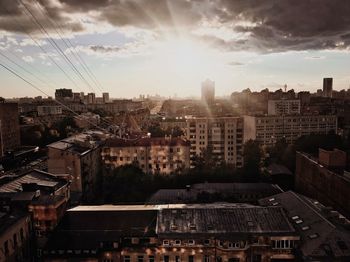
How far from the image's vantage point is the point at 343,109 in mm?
101875

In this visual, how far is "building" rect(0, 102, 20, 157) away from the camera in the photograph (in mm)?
73000

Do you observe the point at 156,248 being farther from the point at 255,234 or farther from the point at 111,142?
the point at 111,142

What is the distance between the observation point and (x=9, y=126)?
247 feet

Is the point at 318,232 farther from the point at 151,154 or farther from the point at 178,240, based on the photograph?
the point at 151,154

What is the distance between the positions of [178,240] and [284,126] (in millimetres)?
55999

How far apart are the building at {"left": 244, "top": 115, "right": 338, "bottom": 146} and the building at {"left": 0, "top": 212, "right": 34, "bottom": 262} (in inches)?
2193

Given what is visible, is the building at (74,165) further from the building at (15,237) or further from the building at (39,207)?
the building at (15,237)

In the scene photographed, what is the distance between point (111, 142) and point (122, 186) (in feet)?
46.9

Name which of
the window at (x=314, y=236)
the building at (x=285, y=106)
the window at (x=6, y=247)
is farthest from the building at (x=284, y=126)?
the window at (x=6, y=247)

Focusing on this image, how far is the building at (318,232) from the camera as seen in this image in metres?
20.1

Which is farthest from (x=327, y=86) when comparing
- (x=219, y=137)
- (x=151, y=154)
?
(x=151, y=154)

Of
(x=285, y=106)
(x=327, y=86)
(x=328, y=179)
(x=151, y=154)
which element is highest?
(x=327, y=86)

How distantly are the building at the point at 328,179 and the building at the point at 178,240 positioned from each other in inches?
387

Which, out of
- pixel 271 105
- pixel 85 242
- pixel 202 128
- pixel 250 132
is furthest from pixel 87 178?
pixel 271 105
